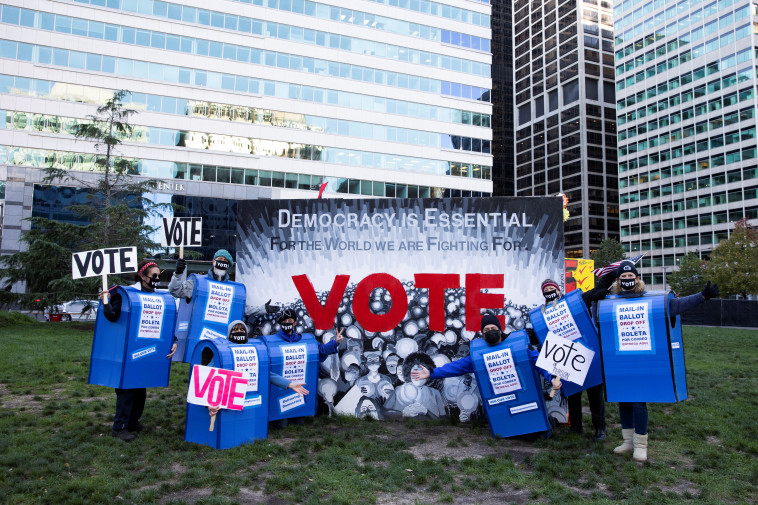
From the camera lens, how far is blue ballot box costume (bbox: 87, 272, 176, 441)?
7.39 m

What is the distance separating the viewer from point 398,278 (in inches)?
369

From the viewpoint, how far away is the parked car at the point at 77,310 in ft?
97.5

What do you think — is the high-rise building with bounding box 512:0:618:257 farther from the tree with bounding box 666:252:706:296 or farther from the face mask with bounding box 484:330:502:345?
the face mask with bounding box 484:330:502:345

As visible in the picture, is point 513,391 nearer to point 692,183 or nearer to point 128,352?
point 128,352

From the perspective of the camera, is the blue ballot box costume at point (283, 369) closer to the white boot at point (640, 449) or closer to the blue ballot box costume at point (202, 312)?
the blue ballot box costume at point (202, 312)

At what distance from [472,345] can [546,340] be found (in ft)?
3.40

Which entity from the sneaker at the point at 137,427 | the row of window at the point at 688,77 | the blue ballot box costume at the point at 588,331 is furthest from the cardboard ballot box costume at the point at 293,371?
the row of window at the point at 688,77

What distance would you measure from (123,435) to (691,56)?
102009mm

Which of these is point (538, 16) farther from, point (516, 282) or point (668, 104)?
point (516, 282)

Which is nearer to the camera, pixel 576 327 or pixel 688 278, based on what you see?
pixel 576 327

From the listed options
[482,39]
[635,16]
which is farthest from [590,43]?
[482,39]

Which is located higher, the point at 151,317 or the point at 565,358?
the point at 151,317

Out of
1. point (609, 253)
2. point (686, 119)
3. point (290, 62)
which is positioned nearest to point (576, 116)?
point (686, 119)

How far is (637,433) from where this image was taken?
22.2ft
